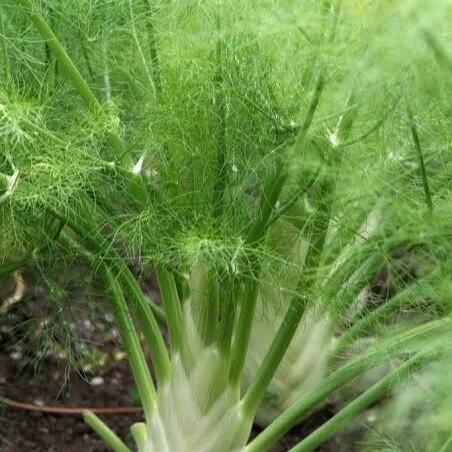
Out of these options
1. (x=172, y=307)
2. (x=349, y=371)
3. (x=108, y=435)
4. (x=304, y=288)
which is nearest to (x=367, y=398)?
(x=349, y=371)

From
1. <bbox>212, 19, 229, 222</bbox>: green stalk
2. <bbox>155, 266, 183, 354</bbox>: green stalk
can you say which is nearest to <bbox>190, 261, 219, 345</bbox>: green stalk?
<bbox>155, 266, 183, 354</bbox>: green stalk

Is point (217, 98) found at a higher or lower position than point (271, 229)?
higher

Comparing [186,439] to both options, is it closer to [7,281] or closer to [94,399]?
[94,399]

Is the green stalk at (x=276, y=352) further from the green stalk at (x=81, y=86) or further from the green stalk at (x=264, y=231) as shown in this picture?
the green stalk at (x=81, y=86)

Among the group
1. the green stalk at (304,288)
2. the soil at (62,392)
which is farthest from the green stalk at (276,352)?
the soil at (62,392)

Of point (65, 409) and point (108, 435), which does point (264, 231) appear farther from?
point (65, 409)

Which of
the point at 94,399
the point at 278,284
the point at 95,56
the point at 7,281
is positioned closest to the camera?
the point at 278,284

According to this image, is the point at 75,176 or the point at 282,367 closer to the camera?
the point at 75,176

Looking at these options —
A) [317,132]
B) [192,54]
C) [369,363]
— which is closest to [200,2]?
[192,54]
